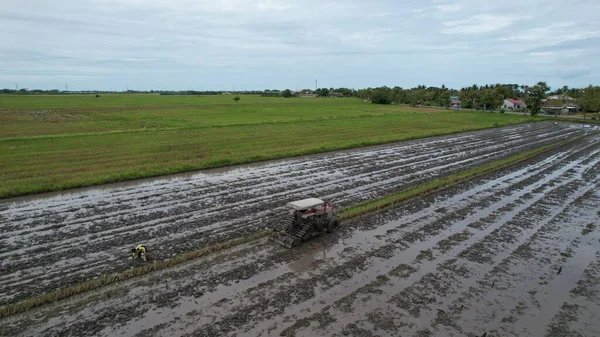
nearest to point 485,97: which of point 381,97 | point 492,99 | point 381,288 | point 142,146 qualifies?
point 492,99

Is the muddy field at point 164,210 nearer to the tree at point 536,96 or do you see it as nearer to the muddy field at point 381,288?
the muddy field at point 381,288

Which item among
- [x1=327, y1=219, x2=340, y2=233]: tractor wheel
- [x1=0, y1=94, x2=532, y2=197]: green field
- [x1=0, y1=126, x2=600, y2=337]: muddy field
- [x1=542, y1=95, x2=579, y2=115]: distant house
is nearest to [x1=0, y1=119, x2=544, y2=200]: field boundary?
[x1=0, y1=94, x2=532, y2=197]: green field

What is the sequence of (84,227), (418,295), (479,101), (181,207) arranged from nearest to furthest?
(418,295)
(84,227)
(181,207)
(479,101)

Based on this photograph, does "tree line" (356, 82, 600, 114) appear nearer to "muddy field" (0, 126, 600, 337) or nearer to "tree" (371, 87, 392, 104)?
"tree" (371, 87, 392, 104)

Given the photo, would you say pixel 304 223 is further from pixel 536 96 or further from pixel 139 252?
pixel 536 96

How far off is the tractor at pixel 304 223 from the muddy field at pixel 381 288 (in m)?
0.45

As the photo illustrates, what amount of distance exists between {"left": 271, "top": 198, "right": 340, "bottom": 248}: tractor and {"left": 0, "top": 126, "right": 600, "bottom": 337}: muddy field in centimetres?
45

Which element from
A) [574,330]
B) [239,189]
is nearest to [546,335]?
[574,330]

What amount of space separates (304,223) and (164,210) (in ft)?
26.0

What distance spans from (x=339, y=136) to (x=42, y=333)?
3927cm

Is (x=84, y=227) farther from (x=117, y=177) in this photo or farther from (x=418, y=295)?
(x=418, y=295)

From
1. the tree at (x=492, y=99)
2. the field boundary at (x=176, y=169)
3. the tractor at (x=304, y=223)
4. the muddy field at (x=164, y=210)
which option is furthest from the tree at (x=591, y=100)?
the tractor at (x=304, y=223)

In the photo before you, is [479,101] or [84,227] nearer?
[84,227]

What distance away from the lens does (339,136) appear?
4669cm
